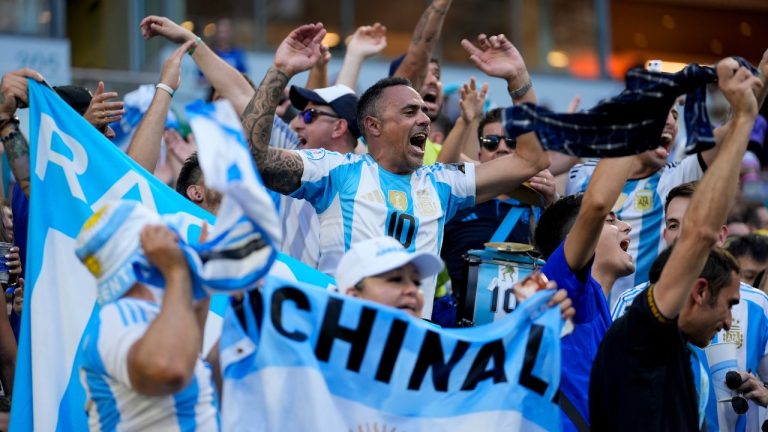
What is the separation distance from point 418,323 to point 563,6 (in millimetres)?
16552

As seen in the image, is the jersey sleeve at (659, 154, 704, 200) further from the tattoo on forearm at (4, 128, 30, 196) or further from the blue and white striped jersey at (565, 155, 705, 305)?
the tattoo on forearm at (4, 128, 30, 196)

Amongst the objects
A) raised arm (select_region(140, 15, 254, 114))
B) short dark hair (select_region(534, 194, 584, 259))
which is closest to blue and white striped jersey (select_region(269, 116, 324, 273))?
raised arm (select_region(140, 15, 254, 114))

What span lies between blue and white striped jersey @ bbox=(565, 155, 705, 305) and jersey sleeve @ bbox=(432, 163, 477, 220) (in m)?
1.55

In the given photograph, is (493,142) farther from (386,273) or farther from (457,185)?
(386,273)

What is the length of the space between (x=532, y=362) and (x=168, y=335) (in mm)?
1542

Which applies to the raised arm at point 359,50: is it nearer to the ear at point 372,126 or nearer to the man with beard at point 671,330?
the ear at point 372,126

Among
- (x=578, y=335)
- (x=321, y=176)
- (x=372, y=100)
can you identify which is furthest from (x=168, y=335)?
(x=372, y=100)

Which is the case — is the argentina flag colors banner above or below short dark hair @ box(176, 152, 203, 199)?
below

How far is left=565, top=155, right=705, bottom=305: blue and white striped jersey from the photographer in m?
7.43

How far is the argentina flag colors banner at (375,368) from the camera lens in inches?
168

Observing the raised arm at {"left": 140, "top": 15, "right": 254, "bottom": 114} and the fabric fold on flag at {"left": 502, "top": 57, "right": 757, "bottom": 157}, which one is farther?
the raised arm at {"left": 140, "top": 15, "right": 254, "bottom": 114}

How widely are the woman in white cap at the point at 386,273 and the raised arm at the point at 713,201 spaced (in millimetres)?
871

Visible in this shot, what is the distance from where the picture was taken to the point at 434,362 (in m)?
4.46

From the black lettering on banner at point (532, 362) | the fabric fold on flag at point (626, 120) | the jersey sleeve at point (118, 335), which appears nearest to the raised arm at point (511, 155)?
the fabric fold on flag at point (626, 120)
